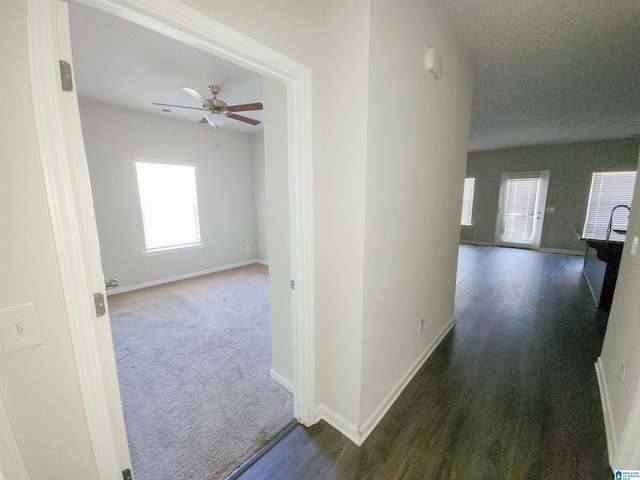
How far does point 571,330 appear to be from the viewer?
274 centimetres

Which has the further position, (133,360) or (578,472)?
(133,360)

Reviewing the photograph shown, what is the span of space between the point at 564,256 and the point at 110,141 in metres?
9.23

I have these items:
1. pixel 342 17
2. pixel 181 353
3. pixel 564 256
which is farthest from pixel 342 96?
pixel 564 256

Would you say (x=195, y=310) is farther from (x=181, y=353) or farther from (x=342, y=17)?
(x=342, y=17)

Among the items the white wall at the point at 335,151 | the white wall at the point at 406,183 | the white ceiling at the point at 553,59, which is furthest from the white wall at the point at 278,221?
the white ceiling at the point at 553,59

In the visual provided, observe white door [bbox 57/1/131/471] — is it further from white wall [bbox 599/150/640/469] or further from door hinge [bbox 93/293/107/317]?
white wall [bbox 599/150/640/469]

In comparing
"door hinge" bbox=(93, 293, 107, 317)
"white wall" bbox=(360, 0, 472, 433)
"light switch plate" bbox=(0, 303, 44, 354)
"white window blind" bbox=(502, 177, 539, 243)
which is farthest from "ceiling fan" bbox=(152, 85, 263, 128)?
"white window blind" bbox=(502, 177, 539, 243)

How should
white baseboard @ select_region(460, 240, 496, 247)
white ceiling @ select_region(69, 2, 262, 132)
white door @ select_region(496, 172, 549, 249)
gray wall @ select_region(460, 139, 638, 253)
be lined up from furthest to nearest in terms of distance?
white baseboard @ select_region(460, 240, 496, 247) → white door @ select_region(496, 172, 549, 249) → gray wall @ select_region(460, 139, 638, 253) → white ceiling @ select_region(69, 2, 262, 132)

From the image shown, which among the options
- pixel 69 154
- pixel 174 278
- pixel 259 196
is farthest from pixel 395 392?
pixel 259 196

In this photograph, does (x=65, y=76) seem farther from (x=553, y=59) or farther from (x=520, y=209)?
(x=520, y=209)

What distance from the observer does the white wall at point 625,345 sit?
4.47 ft

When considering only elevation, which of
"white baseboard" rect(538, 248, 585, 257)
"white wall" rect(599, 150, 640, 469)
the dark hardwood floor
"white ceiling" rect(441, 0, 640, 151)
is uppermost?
"white ceiling" rect(441, 0, 640, 151)

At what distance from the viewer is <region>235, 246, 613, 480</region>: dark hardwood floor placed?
4.47 ft

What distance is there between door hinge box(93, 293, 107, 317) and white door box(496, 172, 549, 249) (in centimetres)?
840
